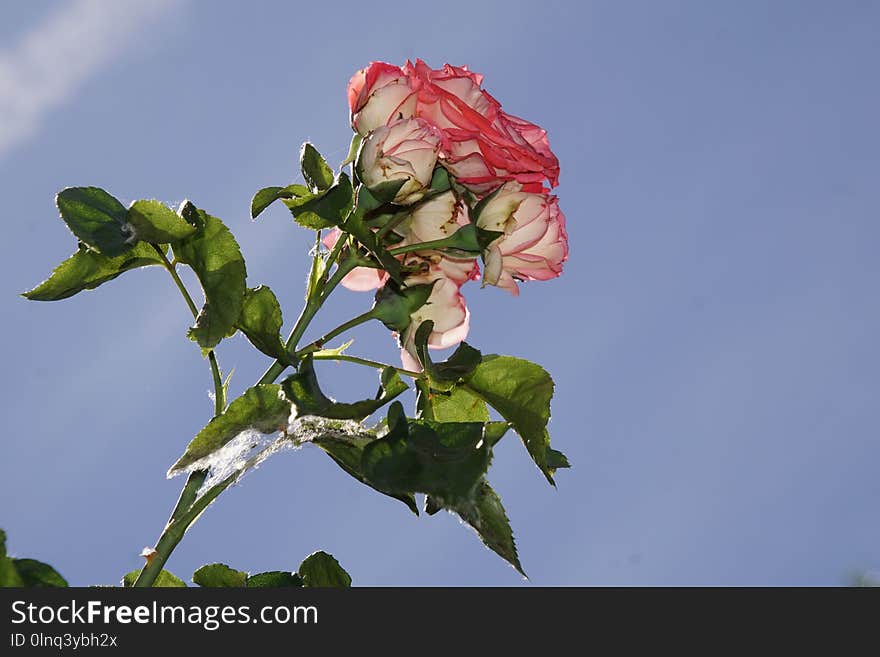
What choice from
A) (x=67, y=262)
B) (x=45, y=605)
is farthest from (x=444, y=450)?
(x=67, y=262)

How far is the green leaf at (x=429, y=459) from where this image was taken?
1.44 metres

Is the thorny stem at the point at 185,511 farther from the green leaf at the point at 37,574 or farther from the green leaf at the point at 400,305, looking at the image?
the green leaf at the point at 400,305

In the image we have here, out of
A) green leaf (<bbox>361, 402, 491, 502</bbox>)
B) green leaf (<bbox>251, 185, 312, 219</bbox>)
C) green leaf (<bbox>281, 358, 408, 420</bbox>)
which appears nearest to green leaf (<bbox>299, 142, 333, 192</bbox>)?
green leaf (<bbox>251, 185, 312, 219</bbox>)

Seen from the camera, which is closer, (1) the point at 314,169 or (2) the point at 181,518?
(2) the point at 181,518

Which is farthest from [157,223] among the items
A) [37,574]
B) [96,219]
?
[37,574]

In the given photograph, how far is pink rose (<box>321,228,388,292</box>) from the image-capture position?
187cm

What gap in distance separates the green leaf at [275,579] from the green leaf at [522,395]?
51cm

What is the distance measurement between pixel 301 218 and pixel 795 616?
1030 millimetres

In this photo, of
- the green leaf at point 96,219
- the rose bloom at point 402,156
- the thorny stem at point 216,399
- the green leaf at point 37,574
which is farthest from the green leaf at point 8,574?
the rose bloom at point 402,156

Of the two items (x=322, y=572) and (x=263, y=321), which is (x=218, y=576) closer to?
(x=322, y=572)

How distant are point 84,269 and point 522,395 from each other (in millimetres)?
800

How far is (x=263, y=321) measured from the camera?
1.67m

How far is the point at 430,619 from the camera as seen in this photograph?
148cm

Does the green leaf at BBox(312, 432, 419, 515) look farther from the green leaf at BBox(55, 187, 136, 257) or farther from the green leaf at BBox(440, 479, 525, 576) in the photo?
the green leaf at BBox(55, 187, 136, 257)
